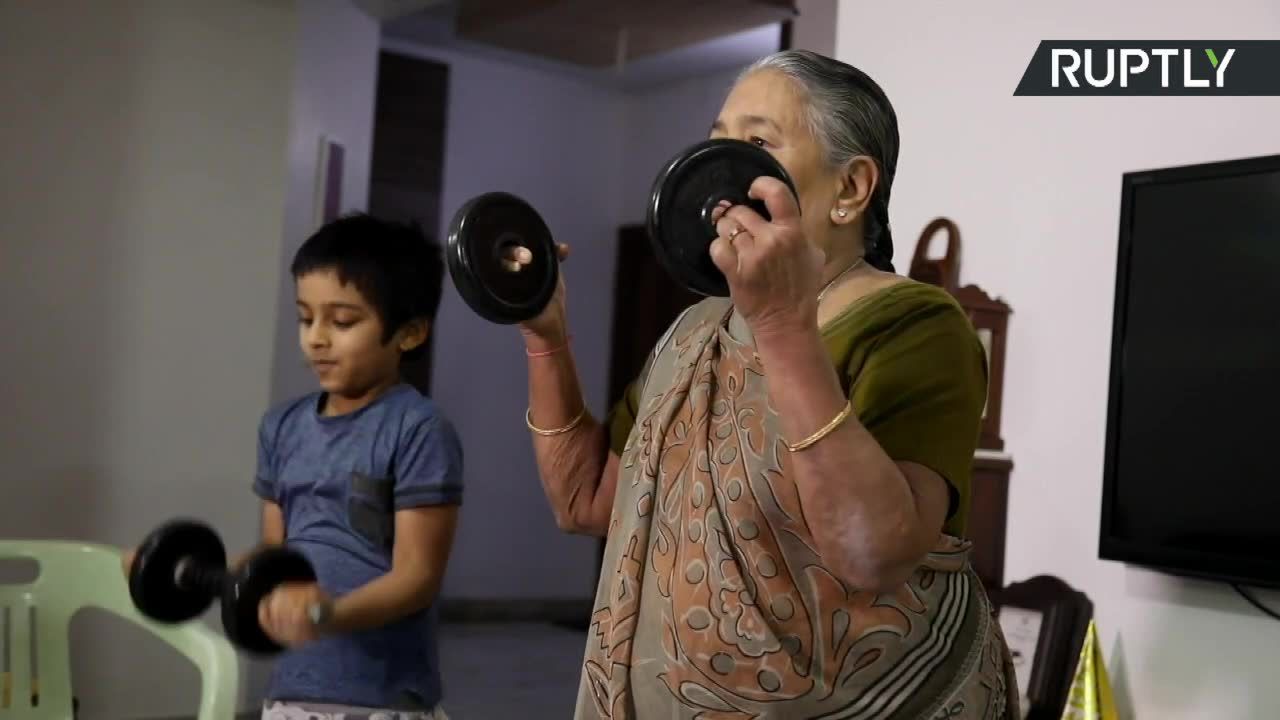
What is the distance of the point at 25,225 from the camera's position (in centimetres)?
409

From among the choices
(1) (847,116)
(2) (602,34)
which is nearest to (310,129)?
(2) (602,34)

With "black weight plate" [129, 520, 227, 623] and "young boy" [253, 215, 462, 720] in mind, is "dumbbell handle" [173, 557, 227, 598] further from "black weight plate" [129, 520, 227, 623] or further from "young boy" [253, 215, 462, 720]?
"young boy" [253, 215, 462, 720]

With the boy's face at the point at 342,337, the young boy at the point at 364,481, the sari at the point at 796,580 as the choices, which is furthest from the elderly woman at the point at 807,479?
the boy's face at the point at 342,337

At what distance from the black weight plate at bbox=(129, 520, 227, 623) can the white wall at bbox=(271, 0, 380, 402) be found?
123 inches

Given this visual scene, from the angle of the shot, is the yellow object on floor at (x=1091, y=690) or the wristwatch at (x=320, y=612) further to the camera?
the yellow object on floor at (x=1091, y=690)

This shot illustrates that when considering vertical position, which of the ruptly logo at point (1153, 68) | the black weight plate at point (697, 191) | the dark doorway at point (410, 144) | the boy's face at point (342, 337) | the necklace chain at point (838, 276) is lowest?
the boy's face at point (342, 337)

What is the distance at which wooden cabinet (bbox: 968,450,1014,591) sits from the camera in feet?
8.50

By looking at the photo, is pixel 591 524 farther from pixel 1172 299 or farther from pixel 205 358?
pixel 205 358

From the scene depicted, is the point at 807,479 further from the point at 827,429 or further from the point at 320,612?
the point at 320,612

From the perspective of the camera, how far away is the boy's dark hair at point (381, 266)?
1.73 meters

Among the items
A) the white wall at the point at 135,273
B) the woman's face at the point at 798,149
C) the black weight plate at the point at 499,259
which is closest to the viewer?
the woman's face at the point at 798,149

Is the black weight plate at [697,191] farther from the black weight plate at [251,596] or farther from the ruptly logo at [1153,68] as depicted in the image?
the ruptly logo at [1153,68]

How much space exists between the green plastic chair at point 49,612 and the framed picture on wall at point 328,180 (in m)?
2.52

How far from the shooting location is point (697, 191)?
1.05 metres
